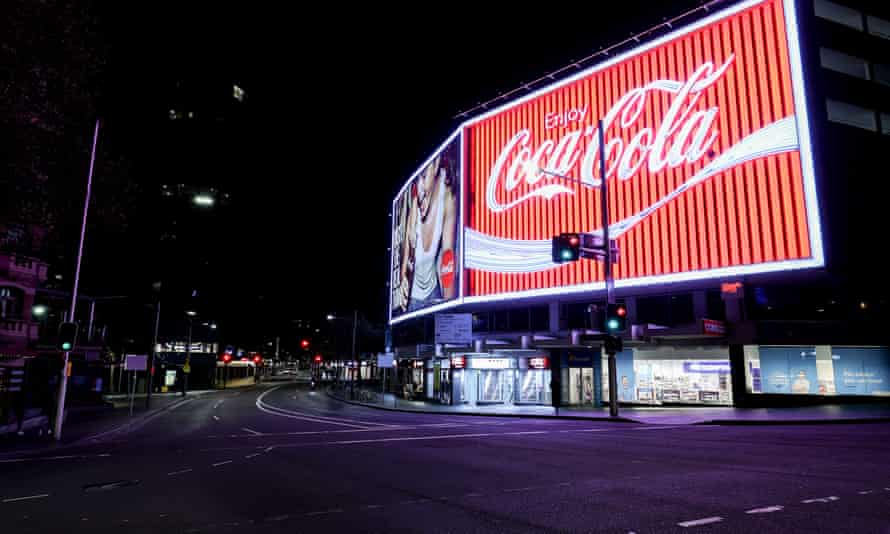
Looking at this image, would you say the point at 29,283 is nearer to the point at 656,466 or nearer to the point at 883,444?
the point at 656,466

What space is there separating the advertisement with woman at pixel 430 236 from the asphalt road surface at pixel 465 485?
29309mm

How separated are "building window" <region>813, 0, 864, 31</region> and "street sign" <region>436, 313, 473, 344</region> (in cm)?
2700

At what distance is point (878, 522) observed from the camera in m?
6.02

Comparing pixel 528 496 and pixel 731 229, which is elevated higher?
pixel 731 229

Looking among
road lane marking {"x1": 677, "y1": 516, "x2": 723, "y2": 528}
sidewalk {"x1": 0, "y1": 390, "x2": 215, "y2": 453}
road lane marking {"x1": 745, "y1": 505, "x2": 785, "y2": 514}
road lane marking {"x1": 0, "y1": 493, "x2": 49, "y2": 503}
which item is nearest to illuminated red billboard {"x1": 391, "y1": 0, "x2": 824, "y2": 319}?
road lane marking {"x1": 745, "y1": 505, "x2": 785, "y2": 514}

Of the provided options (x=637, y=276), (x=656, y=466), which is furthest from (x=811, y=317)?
(x=656, y=466)

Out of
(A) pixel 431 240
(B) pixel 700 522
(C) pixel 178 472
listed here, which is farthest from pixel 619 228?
(B) pixel 700 522

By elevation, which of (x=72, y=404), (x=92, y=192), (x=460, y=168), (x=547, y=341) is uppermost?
(x=460, y=168)

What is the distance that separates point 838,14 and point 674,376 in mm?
23068

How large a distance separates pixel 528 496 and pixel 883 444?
10458 mm

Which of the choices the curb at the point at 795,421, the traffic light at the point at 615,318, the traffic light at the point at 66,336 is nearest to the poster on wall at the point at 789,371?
the curb at the point at 795,421

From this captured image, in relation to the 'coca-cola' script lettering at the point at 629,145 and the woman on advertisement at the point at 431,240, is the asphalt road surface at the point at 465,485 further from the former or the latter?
the woman on advertisement at the point at 431,240

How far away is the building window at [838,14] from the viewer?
101ft

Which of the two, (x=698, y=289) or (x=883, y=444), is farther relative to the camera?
(x=698, y=289)
